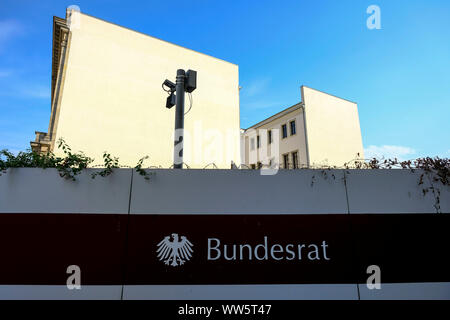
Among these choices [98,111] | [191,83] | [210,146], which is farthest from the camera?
[210,146]

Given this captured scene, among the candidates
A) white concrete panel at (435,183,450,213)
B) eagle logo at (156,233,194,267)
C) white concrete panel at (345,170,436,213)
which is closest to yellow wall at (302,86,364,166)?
white concrete panel at (435,183,450,213)

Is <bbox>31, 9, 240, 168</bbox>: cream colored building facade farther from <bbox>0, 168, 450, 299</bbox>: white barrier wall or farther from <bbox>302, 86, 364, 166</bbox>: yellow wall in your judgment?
<bbox>0, 168, 450, 299</bbox>: white barrier wall

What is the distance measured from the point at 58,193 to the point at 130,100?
1529 centimetres

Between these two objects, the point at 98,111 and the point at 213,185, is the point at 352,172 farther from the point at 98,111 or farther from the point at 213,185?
the point at 98,111

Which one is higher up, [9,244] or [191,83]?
[191,83]

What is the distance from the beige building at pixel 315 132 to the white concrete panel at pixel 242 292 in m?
22.9

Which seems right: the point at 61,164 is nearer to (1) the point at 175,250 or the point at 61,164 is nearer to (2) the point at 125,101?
(1) the point at 175,250

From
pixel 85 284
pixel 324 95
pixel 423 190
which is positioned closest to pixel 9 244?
pixel 85 284

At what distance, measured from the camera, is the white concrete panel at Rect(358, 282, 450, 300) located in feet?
13.0

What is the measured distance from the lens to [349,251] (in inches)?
162

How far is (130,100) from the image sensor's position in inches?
720

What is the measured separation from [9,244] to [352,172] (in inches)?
196

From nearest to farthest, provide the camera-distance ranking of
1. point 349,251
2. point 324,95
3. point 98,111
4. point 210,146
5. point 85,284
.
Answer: point 85,284 < point 349,251 < point 98,111 < point 210,146 < point 324,95
